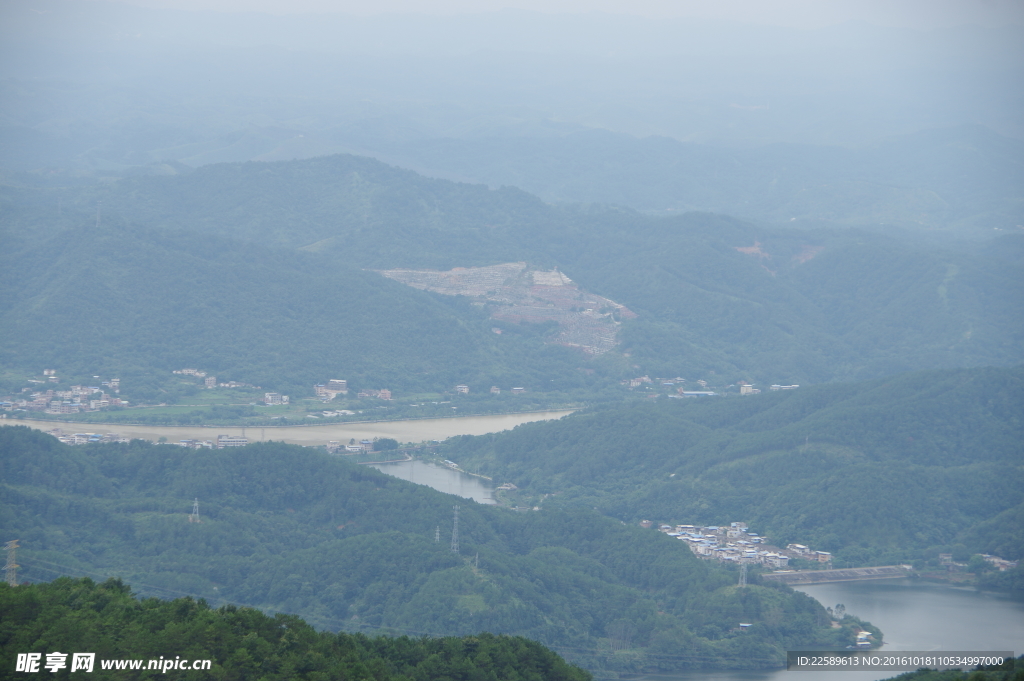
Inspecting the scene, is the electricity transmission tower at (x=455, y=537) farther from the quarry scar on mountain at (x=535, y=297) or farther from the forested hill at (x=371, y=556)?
the quarry scar on mountain at (x=535, y=297)

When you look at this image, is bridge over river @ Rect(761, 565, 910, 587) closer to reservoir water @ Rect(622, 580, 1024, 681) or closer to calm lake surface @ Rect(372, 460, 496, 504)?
reservoir water @ Rect(622, 580, 1024, 681)

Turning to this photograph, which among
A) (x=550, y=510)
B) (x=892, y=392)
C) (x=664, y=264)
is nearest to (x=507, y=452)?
(x=550, y=510)

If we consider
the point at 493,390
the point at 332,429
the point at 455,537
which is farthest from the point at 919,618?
the point at 493,390

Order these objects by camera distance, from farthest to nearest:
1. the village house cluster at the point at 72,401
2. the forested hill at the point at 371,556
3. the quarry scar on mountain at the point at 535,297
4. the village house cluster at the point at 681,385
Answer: the quarry scar on mountain at the point at 535,297 < the village house cluster at the point at 681,385 < the village house cluster at the point at 72,401 < the forested hill at the point at 371,556

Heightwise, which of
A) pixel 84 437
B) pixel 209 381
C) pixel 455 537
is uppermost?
pixel 209 381

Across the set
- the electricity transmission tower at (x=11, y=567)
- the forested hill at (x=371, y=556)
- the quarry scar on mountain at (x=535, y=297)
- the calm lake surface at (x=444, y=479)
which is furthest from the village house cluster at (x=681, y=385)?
the electricity transmission tower at (x=11, y=567)

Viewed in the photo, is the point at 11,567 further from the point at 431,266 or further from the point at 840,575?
the point at 431,266

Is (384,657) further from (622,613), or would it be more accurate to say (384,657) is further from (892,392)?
(892,392)
